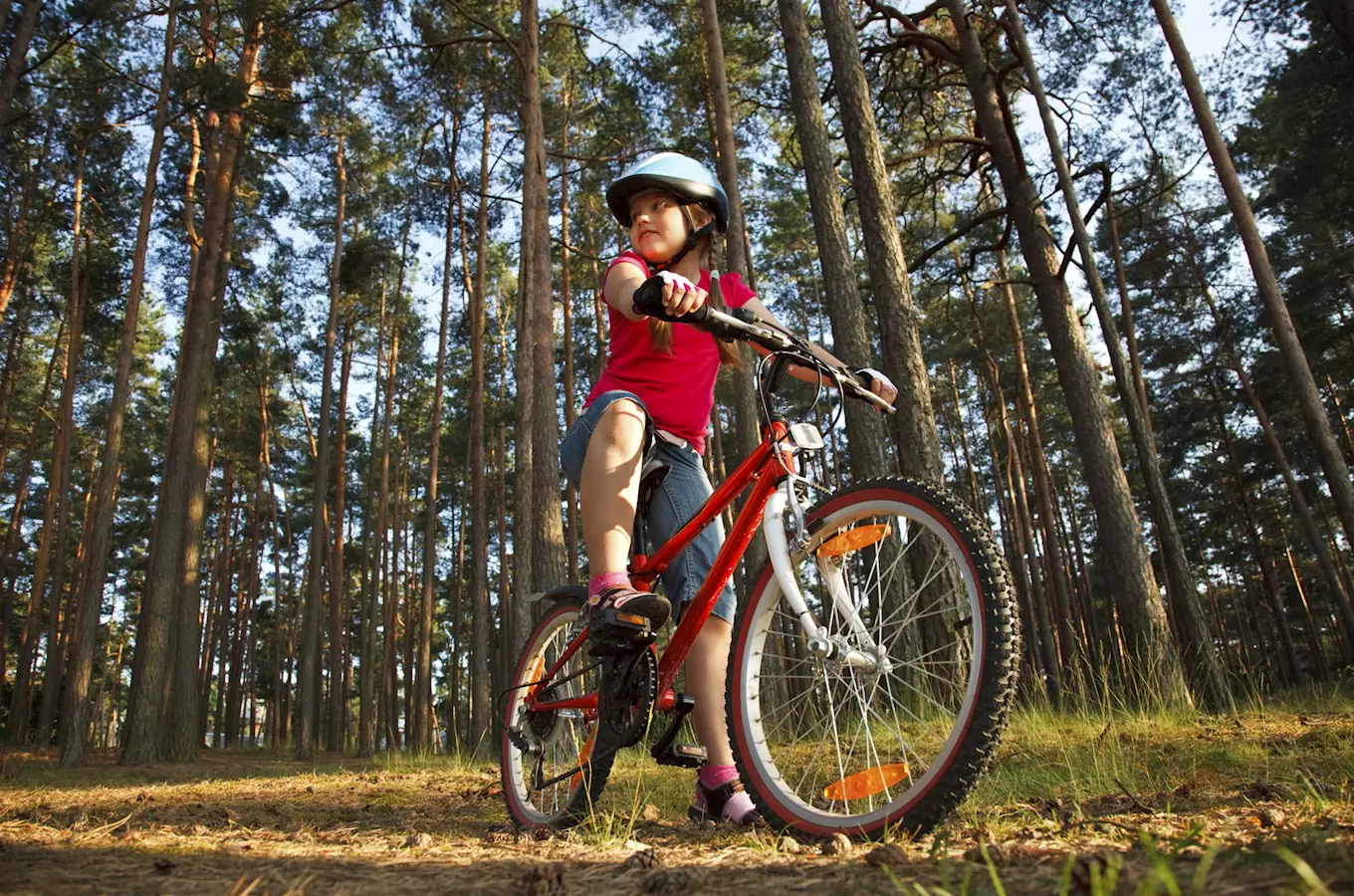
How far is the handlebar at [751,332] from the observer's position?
207cm

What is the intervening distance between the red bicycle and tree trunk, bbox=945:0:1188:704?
4.54 metres

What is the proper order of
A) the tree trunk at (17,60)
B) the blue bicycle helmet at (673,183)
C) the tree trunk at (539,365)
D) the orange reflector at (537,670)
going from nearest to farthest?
the blue bicycle helmet at (673,183) < the orange reflector at (537,670) < the tree trunk at (17,60) < the tree trunk at (539,365)

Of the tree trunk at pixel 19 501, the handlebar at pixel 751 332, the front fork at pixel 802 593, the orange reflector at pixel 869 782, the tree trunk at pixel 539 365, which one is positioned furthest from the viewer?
the tree trunk at pixel 19 501

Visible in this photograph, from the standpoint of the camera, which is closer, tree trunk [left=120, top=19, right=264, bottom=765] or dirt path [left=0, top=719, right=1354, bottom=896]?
dirt path [left=0, top=719, right=1354, bottom=896]

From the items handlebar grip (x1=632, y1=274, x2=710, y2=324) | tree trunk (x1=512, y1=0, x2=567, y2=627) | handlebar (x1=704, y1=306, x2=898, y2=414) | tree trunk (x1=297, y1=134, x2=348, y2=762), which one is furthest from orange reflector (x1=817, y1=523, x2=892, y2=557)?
tree trunk (x1=297, y1=134, x2=348, y2=762)

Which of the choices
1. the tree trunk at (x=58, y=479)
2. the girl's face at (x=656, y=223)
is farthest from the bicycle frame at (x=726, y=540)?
the tree trunk at (x=58, y=479)

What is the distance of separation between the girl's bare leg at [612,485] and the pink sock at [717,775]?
74 cm

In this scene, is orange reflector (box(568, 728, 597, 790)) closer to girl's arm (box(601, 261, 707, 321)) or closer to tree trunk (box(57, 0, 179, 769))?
girl's arm (box(601, 261, 707, 321))

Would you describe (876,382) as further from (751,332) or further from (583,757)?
(583,757)

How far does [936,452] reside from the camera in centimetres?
677

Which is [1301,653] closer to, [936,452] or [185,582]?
[936,452]

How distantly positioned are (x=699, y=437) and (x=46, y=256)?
78.2 feet

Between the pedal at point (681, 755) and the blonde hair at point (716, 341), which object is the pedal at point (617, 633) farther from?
the blonde hair at point (716, 341)

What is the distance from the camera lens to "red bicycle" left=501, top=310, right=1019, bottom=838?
171cm
